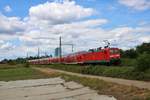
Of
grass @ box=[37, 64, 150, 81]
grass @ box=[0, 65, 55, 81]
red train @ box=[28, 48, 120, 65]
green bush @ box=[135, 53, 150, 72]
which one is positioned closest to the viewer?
grass @ box=[37, 64, 150, 81]

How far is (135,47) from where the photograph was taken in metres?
64.6

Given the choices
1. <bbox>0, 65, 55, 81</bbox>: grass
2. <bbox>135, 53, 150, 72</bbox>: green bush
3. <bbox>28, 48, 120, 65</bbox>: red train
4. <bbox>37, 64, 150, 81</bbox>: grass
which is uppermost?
<bbox>28, 48, 120, 65</bbox>: red train

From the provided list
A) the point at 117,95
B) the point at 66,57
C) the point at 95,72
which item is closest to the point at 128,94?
the point at 117,95

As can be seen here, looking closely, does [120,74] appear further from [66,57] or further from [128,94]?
[66,57]

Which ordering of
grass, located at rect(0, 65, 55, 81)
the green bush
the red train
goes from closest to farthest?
the green bush → grass, located at rect(0, 65, 55, 81) → the red train

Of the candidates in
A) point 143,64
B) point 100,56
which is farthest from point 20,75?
point 143,64

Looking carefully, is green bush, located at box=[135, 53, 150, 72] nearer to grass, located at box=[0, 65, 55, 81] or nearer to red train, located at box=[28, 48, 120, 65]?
grass, located at box=[0, 65, 55, 81]

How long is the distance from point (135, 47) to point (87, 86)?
40.7 metres

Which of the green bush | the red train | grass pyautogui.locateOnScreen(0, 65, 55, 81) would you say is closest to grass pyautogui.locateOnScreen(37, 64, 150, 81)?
the green bush

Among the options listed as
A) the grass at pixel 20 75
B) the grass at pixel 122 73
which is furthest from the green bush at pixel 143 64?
the grass at pixel 20 75

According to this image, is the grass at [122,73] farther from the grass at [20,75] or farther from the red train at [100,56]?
the red train at [100,56]

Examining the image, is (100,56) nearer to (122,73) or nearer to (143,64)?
(122,73)

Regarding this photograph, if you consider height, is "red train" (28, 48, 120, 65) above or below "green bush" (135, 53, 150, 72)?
above

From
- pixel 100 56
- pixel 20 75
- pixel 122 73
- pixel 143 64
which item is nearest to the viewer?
pixel 143 64
